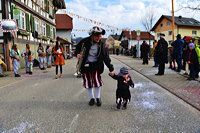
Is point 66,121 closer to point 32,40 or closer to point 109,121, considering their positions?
point 109,121

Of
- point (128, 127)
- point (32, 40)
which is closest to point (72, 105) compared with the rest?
point (128, 127)

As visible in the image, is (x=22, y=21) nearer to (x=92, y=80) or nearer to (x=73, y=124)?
(x=92, y=80)

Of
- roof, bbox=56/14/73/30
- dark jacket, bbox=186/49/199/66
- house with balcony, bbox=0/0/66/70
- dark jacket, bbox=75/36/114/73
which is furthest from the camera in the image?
roof, bbox=56/14/73/30

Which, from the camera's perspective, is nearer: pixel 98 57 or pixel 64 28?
pixel 98 57

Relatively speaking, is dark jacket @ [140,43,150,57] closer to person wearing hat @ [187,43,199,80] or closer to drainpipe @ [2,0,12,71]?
person wearing hat @ [187,43,199,80]

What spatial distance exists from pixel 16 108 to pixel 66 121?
1.55 metres

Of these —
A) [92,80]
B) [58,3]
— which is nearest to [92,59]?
[92,80]

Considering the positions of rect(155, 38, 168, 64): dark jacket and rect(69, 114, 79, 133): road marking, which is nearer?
rect(69, 114, 79, 133): road marking

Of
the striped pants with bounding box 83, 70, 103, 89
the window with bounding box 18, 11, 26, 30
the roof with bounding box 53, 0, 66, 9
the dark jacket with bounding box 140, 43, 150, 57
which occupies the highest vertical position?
the roof with bounding box 53, 0, 66, 9

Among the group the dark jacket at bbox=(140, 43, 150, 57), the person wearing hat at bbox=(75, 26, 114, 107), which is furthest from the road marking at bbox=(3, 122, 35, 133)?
the dark jacket at bbox=(140, 43, 150, 57)

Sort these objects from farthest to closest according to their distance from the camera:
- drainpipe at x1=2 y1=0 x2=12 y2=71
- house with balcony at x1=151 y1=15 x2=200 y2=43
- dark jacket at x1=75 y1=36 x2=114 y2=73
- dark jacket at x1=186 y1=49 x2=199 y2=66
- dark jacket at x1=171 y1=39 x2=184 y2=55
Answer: house with balcony at x1=151 y1=15 x2=200 y2=43, drainpipe at x1=2 y1=0 x2=12 y2=71, dark jacket at x1=171 y1=39 x2=184 y2=55, dark jacket at x1=186 y1=49 x2=199 y2=66, dark jacket at x1=75 y1=36 x2=114 y2=73

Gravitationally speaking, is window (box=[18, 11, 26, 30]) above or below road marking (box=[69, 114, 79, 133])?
above

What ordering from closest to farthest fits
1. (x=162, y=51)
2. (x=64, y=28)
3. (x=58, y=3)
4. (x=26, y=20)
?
1. (x=162, y=51)
2. (x=26, y=20)
3. (x=58, y=3)
4. (x=64, y=28)

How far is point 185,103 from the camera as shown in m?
4.54
